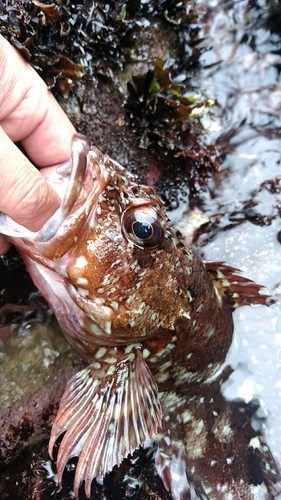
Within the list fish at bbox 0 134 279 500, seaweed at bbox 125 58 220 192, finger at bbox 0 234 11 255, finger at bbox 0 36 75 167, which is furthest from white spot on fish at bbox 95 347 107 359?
seaweed at bbox 125 58 220 192

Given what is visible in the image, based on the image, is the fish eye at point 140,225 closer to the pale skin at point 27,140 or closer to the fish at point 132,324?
the fish at point 132,324

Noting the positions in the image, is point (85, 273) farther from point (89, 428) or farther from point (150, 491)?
point (150, 491)

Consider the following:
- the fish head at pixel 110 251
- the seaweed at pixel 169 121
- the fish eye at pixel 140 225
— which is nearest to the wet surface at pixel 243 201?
the seaweed at pixel 169 121

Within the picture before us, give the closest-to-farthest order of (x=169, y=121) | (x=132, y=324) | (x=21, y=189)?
(x=21, y=189) < (x=132, y=324) < (x=169, y=121)

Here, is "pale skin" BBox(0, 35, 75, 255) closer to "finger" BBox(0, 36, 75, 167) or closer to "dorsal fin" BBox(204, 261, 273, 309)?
"finger" BBox(0, 36, 75, 167)

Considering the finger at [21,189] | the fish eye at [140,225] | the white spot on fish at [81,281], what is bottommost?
the white spot on fish at [81,281]

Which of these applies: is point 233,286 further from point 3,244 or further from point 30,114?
point 30,114

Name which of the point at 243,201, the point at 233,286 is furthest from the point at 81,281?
the point at 243,201
